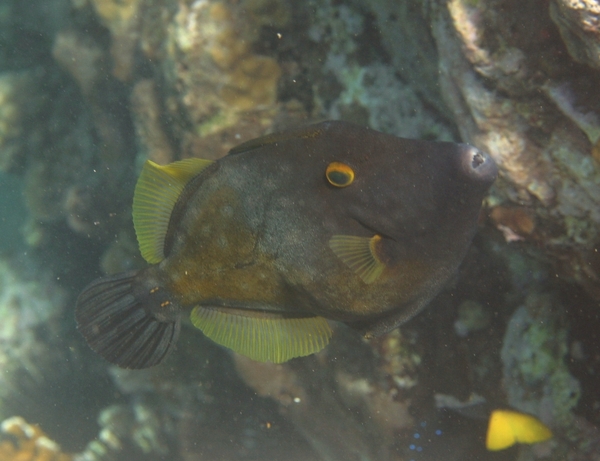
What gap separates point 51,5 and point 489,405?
342 inches

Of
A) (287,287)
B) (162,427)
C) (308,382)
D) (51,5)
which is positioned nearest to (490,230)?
(287,287)

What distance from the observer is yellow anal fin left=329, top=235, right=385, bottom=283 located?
183 cm

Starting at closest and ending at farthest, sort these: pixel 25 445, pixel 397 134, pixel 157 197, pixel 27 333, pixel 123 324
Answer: pixel 157 197 < pixel 123 324 < pixel 397 134 < pixel 25 445 < pixel 27 333

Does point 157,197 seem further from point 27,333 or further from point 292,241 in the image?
point 27,333

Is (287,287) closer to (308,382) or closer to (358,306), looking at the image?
(358,306)

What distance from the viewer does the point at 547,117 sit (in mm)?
2160

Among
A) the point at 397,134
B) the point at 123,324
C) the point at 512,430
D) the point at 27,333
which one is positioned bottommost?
the point at 27,333

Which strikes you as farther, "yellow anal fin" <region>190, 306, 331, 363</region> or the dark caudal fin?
the dark caudal fin

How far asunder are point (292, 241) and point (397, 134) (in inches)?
63.0

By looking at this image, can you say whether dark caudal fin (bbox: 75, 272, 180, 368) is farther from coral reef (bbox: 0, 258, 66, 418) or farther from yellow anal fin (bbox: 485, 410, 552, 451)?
coral reef (bbox: 0, 258, 66, 418)

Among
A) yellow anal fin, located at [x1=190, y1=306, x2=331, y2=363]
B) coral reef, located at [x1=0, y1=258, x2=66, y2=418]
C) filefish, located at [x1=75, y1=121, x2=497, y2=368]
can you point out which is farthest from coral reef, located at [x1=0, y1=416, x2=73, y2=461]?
yellow anal fin, located at [x1=190, y1=306, x2=331, y2=363]

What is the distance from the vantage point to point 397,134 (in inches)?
125

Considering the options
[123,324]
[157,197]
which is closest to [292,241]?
[157,197]

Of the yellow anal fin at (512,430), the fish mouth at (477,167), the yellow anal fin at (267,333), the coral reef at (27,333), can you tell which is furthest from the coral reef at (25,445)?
the fish mouth at (477,167)
